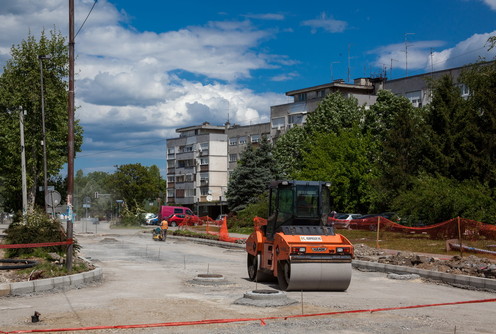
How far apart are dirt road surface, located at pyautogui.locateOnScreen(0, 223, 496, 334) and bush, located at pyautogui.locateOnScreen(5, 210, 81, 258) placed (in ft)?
8.76

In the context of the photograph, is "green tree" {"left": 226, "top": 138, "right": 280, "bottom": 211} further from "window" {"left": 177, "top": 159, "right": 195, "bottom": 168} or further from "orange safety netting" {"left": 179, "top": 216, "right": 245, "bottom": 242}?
"window" {"left": 177, "top": 159, "right": 195, "bottom": 168}

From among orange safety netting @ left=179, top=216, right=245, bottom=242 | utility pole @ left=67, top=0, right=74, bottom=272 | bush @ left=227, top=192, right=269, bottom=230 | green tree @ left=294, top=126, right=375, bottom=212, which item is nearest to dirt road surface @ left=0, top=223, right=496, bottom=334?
utility pole @ left=67, top=0, right=74, bottom=272

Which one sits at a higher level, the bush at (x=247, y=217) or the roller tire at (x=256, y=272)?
the bush at (x=247, y=217)

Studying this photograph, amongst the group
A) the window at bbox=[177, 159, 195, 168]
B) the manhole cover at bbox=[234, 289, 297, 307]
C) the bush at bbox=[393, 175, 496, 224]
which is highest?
the window at bbox=[177, 159, 195, 168]

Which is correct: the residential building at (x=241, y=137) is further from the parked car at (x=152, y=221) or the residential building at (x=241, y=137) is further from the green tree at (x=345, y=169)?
the green tree at (x=345, y=169)

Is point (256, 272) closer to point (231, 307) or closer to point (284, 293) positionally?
point (284, 293)

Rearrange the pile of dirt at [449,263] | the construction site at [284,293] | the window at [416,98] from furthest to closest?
the window at [416,98], the pile of dirt at [449,263], the construction site at [284,293]

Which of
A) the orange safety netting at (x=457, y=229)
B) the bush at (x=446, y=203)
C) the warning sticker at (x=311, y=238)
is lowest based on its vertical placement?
the orange safety netting at (x=457, y=229)

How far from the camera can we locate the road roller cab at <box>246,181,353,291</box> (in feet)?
48.5

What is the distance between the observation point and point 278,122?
94.0 meters

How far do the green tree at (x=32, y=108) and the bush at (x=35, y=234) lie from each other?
2683 cm

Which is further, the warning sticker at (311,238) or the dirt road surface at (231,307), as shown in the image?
the warning sticker at (311,238)

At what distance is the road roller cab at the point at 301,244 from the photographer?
14781 millimetres

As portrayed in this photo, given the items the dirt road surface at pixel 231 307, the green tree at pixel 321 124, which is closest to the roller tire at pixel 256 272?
the dirt road surface at pixel 231 307
